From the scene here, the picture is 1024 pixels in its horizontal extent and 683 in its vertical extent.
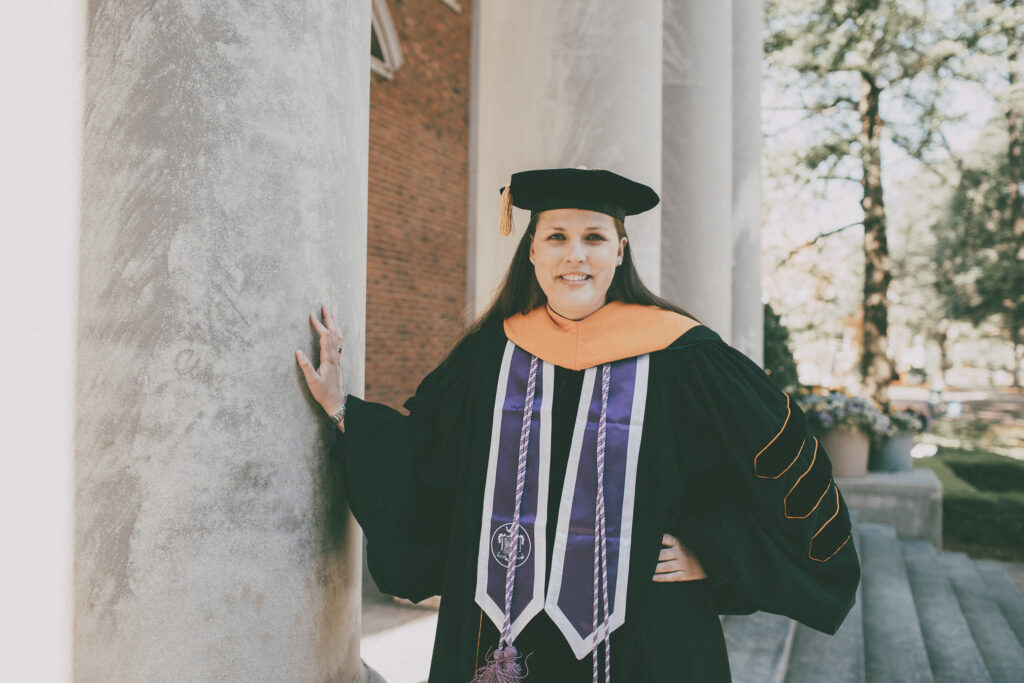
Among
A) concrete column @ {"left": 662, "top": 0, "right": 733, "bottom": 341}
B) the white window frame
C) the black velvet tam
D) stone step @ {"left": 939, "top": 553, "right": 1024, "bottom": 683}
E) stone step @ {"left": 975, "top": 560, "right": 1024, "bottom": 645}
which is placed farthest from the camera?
the white window frame

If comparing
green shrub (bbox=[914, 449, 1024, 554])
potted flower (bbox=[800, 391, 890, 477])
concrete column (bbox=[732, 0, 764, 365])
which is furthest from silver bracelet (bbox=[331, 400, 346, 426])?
green shrub (bbox=[914, 449, 1024, 554])

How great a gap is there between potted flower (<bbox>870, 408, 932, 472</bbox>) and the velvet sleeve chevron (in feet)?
26.6

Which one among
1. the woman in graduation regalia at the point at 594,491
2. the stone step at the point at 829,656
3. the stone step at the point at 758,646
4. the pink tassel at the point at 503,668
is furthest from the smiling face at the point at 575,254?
the stone step at the point at 829,656

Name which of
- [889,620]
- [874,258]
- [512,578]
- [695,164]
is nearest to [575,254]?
[512,578]

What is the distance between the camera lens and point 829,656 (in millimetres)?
4516

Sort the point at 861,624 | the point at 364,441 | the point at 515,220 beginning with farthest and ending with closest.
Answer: the point at 861,624 → the point at 515,220 → the point at 364,441

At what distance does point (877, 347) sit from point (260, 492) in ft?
49.9

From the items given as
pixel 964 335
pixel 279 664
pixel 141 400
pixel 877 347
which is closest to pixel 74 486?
pixel 141 400

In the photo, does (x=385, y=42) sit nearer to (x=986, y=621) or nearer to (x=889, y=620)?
(x=889, y=620)

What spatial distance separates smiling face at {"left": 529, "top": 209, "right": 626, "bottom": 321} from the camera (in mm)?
1991

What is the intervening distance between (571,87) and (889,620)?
15.1 feet

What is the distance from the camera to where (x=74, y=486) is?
1.32m

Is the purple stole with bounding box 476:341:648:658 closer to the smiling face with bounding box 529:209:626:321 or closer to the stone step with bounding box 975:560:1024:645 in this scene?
the smiling face with bounding box 529:209:626:321

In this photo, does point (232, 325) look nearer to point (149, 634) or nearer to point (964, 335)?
point (149, 634)
